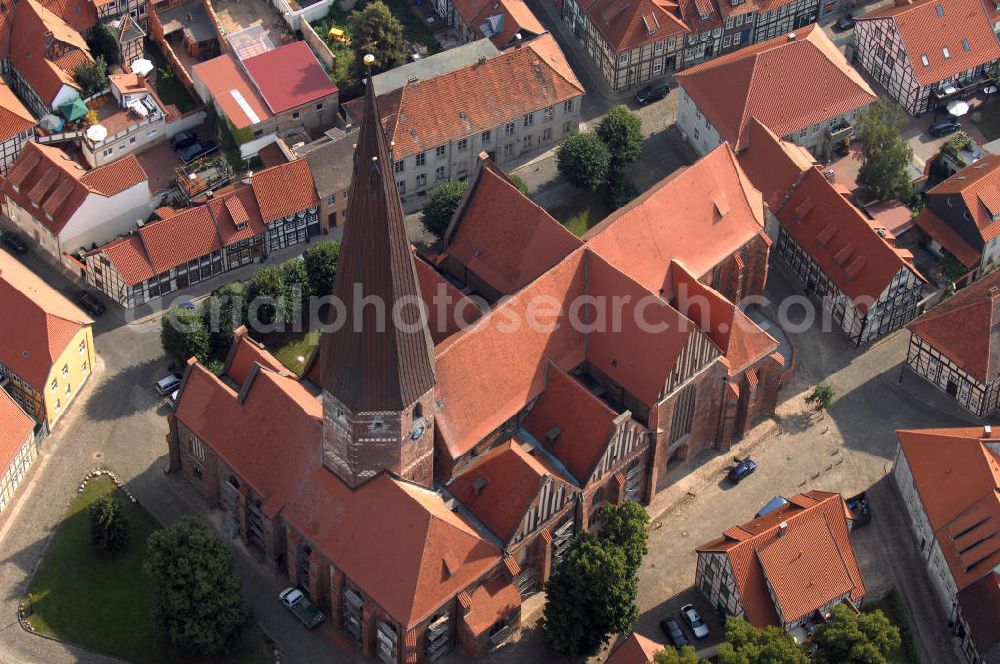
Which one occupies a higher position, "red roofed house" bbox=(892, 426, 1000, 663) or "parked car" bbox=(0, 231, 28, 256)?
"parked car" bbox=(0, 231, 28, 256)

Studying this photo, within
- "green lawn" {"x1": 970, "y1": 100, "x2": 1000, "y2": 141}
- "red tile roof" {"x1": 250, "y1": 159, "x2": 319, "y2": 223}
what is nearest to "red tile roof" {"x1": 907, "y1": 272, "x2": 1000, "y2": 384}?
"green lawn" {"x1": 970, "y1": 100, "x2": 1000, "y2": 141}

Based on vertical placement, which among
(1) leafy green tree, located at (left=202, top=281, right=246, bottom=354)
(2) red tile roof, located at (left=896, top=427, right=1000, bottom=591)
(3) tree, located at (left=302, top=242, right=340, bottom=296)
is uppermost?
(1) leafy green tree, located at (left=202, top=281, right=246, bottom=354)

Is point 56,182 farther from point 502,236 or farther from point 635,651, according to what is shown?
point 635,651

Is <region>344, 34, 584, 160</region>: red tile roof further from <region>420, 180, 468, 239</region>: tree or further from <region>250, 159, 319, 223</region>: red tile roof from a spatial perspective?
<region>250, 159, 319, 223</region>: red tile roof

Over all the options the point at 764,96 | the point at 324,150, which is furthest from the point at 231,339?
the point at 764,96

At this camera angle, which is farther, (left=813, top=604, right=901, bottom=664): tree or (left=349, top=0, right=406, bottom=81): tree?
(left=349, top=0, right=406, bottom=81): tree

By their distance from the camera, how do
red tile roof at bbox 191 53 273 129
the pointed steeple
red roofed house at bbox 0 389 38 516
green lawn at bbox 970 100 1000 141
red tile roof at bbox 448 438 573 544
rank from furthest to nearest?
green lawn at bbox 970 100 1000 141
red tile roof at bbox 191 53 273 129
red roofed house at bbox 0 389 38 516
red tile roof at bbox 448 438 573 544
the pointed steeple

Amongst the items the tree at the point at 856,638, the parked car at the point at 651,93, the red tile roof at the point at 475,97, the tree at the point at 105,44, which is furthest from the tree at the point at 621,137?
the tree at the point at 856,638

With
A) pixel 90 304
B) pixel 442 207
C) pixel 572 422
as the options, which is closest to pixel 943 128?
pixel 442 207
